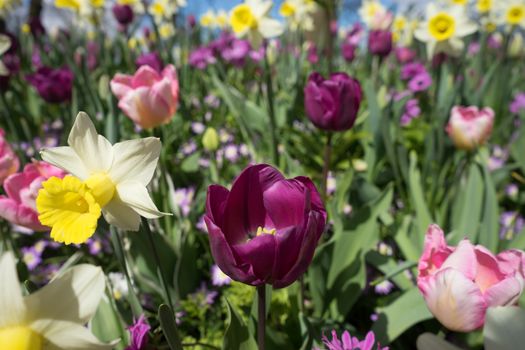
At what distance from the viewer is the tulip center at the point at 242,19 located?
1858mm

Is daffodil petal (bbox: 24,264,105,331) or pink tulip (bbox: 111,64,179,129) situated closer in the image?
daffodil petal (bbox: 24,264,105,331)

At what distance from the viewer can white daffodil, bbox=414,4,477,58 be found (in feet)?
6.81

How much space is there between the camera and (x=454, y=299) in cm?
64

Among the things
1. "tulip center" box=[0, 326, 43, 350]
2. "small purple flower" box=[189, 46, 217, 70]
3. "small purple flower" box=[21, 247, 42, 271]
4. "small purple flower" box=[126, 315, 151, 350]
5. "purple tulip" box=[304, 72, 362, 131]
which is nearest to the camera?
"tulip center" box=[0, 326, 43, 350]

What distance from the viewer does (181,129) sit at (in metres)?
2.24

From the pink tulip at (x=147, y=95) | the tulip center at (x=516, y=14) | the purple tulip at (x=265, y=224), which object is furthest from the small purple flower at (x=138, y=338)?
the tulip center at (x=516, y=14)

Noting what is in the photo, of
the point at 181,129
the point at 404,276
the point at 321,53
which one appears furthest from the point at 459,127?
the point at 321,53

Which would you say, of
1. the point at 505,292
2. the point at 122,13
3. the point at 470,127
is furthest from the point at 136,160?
the point at 122,13

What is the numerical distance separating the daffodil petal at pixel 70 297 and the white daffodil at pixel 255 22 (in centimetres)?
153

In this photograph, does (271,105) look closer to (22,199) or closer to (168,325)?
(22,199)

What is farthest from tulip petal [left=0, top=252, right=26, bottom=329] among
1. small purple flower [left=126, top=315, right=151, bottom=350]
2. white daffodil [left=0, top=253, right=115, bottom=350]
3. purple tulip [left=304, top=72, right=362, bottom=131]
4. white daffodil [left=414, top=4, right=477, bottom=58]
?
white daffodil [left=414, top=4, right=477, bottom=58]

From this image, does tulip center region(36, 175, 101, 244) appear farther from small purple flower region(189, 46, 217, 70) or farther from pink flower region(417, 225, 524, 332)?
small purple flower region(189, 46, 217, 70)

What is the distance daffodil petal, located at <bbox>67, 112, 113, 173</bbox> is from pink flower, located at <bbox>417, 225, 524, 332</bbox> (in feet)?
1.70

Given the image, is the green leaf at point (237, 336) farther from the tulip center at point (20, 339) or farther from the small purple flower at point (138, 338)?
the tulip center at point (20, 339)
